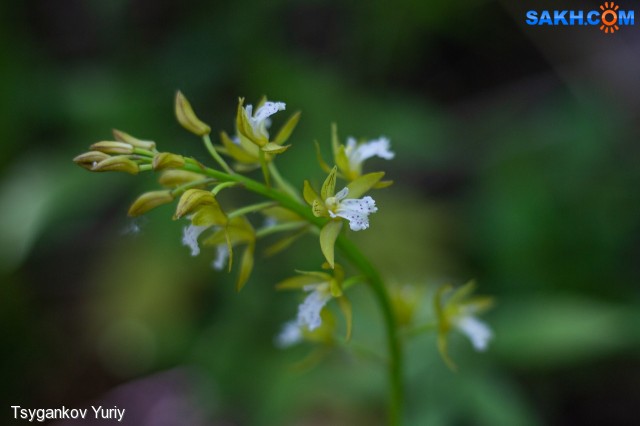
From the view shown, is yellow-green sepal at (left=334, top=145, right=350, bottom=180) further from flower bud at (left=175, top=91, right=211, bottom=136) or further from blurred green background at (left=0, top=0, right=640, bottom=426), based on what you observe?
blurred green background at (left=0, top=0, right=640, bottom=426)

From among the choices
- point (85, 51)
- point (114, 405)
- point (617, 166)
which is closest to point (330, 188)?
point (617, 166)

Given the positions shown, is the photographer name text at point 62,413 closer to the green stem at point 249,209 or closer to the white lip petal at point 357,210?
the green stem at point 249,209

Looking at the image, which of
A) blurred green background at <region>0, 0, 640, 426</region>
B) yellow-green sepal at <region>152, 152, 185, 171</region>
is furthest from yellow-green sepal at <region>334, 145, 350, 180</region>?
blurred green background at <region>0, 0, 640, 426</region>

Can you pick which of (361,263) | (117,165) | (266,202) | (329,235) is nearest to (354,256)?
(361,263)

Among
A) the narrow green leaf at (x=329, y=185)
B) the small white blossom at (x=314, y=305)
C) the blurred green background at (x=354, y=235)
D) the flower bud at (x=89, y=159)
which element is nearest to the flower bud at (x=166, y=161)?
the flower bud at (x=89, y=159)

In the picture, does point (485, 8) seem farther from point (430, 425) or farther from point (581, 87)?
point (430, 425)

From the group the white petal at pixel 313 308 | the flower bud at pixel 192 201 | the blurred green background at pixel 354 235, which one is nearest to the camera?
the flower bud at pixel 192 201
